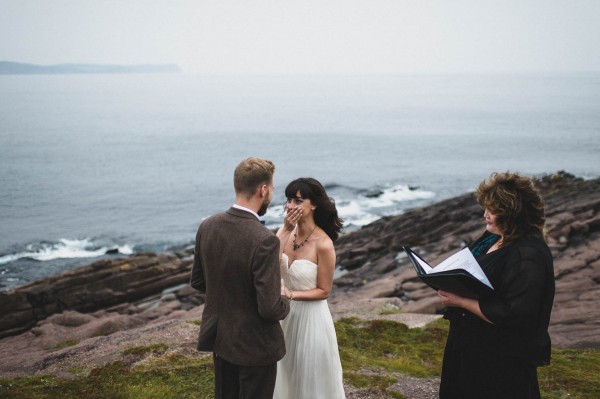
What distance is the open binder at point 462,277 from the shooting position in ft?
16.4

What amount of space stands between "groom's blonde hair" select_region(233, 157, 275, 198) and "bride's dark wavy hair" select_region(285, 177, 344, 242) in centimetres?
110

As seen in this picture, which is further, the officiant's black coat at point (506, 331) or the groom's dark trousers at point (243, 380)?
the groom's dark trousers at point (243, 380)

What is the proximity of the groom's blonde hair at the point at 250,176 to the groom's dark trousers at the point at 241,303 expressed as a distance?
23 centimetres

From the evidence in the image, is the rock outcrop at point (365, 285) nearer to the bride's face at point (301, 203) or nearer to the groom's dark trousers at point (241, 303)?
the bride's face at point (301, 203)

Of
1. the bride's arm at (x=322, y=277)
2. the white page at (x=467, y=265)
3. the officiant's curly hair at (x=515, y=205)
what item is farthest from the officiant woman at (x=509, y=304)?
the bride's arm at (x=322, y=277)

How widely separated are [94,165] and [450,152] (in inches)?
2251

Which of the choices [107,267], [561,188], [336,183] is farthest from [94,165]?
[561,188]

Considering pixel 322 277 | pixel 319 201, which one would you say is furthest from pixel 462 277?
pixel 319 201

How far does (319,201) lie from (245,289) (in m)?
1.77

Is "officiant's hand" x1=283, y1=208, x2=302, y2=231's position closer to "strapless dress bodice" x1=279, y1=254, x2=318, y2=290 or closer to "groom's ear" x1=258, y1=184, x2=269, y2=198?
"strapless dress bodice" x1=279, y1=254, x2=318, y2=290

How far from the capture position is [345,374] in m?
9.30

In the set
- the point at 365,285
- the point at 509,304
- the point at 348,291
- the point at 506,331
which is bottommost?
the point at 348,291

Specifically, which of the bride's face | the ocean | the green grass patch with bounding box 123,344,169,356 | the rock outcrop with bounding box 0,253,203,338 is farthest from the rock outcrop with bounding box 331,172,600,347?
the rock outcrop with bounding box 0,253,203,338

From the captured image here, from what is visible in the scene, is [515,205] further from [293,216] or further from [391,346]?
[391,346]
